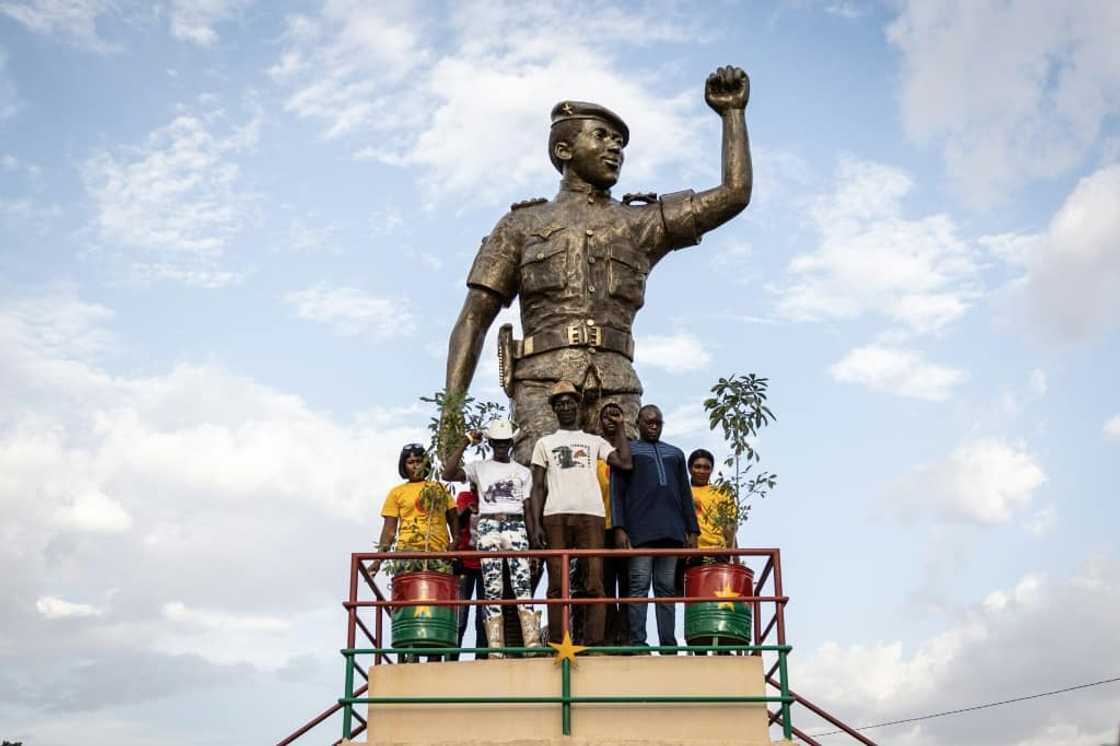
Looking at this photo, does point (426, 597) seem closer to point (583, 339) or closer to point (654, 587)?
point (654, 587)

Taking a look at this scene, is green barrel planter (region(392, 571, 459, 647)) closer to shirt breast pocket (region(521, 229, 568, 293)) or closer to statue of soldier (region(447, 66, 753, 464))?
statue of soldier (region(447, 66, 753, 464))

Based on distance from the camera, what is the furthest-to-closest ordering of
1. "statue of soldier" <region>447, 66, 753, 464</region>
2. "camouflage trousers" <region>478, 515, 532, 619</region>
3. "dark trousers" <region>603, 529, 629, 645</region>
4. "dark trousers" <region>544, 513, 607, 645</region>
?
"statue of soldier" <region>447, 66, 753, 464</region> < "dark trousers" <region>603, 529, 629, 645</region> < "camouflage trousers" <region>478, 515, 532, 619</region> < "dark trousers" <region>544, 513, 607, 645</region>

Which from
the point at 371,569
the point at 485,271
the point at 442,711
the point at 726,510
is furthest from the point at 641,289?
the point at 442,711

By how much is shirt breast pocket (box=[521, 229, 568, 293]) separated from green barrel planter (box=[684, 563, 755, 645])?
371 centimetres

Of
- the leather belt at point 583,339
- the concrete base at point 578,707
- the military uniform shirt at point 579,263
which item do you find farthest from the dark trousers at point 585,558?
the leather belt at point 583,339

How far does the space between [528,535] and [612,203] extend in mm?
4046

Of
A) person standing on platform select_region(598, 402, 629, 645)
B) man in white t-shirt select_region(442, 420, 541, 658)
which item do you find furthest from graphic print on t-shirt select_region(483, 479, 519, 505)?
person standing on platform select_region(598, 402, 629, 645)

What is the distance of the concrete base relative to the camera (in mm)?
8305

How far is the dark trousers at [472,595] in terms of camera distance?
9164mm

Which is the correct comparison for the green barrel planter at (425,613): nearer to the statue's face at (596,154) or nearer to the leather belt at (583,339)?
the leather belt at (583,339)

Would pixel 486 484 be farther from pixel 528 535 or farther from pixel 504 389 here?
pixel 504 389

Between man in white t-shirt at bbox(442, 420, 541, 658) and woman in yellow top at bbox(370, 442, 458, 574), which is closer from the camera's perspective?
man in white t-shirt at bbox(442, 420, 541, 658)

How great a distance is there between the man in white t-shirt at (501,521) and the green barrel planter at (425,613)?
27cm

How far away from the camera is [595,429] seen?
11219mm
